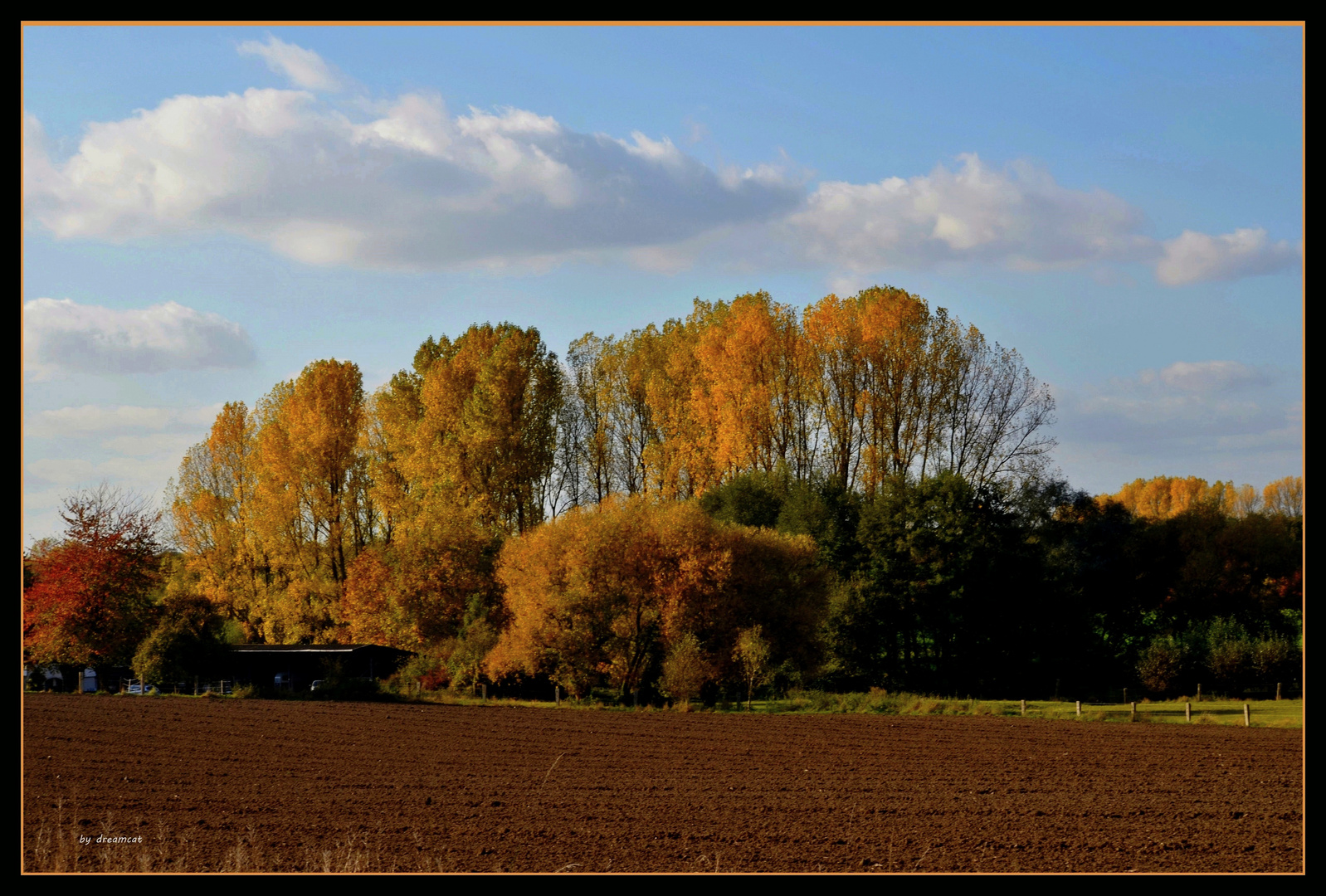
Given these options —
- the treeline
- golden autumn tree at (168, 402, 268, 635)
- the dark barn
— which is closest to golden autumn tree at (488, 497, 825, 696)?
the treeline

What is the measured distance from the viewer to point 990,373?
48781 millimetres

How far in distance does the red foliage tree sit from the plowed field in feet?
42.9

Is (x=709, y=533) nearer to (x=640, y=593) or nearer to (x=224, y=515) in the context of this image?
(x=640, y=593)

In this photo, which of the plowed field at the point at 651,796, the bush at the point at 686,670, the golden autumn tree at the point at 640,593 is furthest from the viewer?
the golden autumn tree at the point at 640,593

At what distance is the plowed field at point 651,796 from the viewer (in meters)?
12.9

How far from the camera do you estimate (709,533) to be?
139ft

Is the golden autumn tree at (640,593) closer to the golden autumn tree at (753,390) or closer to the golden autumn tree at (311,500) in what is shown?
the golden autumn tree at (753,390)

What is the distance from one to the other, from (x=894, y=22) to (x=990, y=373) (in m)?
43.2

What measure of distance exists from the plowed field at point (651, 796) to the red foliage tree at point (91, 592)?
515 inches

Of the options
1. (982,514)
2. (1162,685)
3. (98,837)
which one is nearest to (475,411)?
(982,514)

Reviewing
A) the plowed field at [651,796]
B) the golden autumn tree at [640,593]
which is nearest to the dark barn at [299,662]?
the golden autumn tree at [640,593]

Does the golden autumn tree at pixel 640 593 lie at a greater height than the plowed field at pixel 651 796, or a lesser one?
greater
